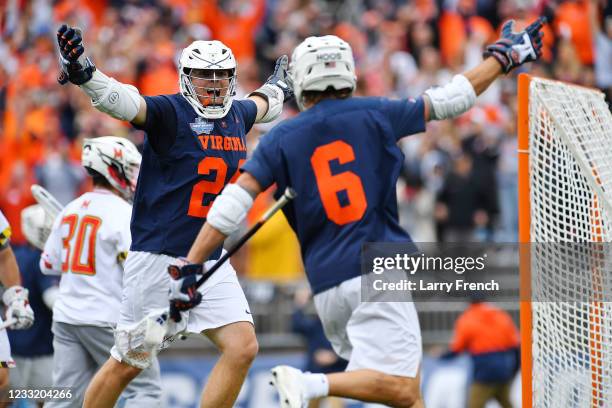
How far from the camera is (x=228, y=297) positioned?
7.30 m

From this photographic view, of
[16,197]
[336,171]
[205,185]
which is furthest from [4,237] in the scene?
[16,197]

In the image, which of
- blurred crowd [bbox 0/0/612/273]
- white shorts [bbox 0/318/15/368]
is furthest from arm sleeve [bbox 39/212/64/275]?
blurred crowd [bbox 0/0/612/273]

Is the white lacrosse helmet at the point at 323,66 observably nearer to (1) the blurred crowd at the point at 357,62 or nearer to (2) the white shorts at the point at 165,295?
(2) the white shorts at the point at 165,295

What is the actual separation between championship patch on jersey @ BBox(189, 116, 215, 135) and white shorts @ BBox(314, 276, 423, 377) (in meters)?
1.43

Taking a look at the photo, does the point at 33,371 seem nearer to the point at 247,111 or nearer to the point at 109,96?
the point at 247,111

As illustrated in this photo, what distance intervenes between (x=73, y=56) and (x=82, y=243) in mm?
1668

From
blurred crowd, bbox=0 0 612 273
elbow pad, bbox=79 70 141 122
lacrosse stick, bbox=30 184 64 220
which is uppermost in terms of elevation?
blurred crowd, bbox=0 0 612 273

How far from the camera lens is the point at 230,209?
20.9ft

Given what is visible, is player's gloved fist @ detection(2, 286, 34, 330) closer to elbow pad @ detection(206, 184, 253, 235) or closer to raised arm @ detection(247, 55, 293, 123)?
raised arm @ detection(247, 55, 293, 123)

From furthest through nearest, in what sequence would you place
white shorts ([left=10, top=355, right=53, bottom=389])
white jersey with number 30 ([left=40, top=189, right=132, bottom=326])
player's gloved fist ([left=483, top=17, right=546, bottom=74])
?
white shorts ([left=10, top=355, right=53, bottom=389]) → white jersey with number 30 ([left=40, top=189, right=132, bottom=326]) → player's gloved fist ([left=483, top=17, right=546, bottom=74])

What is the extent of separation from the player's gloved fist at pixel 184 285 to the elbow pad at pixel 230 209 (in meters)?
0.25

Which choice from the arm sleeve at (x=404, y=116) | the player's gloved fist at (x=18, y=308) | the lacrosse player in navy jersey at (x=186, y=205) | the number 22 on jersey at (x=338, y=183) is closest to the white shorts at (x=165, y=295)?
the lacrosse player in navy jersey at (x=186, y=205)

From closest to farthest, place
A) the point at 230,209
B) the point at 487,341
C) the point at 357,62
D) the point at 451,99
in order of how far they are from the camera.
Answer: the point at 230,209 < the point at 451,99 < the point at 487,341 < the point at 357,62

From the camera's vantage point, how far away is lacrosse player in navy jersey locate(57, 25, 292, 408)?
718cm
